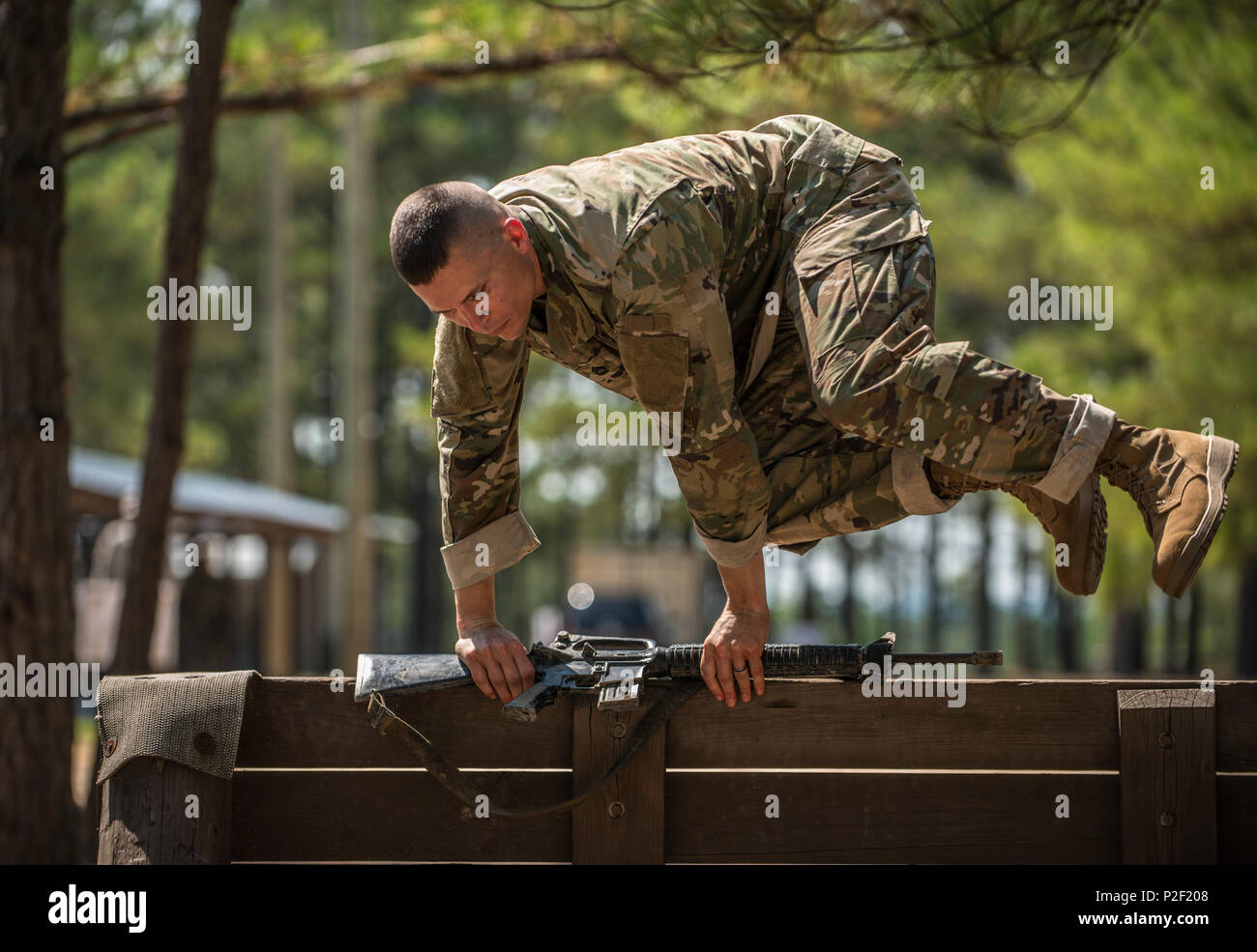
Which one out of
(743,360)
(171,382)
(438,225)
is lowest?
(743,360)

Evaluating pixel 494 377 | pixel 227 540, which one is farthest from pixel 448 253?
pixel 227 540

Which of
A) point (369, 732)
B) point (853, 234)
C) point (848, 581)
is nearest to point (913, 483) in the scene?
point (853, 234)

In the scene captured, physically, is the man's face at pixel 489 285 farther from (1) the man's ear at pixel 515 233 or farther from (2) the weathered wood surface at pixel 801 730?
(2) the weathered wood surface at pixel 801 730

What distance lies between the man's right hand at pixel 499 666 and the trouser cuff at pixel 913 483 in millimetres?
984

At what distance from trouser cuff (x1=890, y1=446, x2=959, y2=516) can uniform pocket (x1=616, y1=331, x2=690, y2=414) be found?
599 millimetres

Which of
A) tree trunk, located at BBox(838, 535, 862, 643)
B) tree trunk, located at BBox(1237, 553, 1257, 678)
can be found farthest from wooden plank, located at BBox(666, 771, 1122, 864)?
tree trunk, located at BBox(838, 535, 862, 643)

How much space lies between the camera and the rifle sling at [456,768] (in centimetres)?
272

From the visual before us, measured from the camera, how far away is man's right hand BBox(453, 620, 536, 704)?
113 inches

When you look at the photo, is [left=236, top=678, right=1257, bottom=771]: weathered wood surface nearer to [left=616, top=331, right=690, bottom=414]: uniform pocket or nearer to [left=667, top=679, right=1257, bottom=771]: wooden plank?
[left=667, top=679, right=1257, bottom=771]: wooden plank

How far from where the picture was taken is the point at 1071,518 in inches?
119

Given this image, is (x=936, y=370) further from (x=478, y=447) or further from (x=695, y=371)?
(x=478, y=447)

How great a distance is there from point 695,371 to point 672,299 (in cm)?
18

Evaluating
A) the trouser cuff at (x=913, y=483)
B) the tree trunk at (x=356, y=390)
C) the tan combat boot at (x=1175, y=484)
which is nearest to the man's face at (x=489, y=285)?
the trouser cuff at (x=913, y=483)

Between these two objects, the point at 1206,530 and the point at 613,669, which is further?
the point at 613,669
